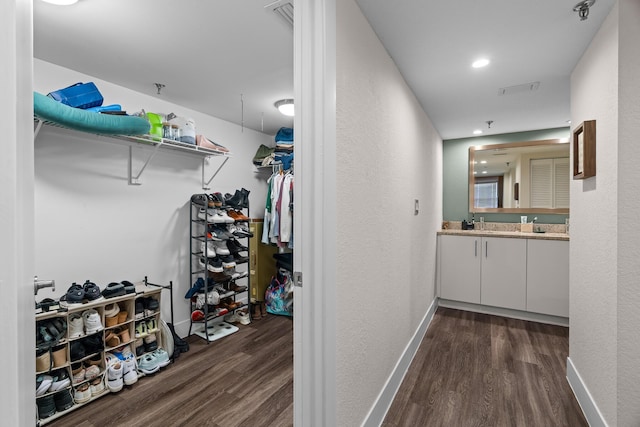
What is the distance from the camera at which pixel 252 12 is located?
156cm

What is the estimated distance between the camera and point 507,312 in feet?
11.4

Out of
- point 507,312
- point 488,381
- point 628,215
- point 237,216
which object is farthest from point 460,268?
point 237,216

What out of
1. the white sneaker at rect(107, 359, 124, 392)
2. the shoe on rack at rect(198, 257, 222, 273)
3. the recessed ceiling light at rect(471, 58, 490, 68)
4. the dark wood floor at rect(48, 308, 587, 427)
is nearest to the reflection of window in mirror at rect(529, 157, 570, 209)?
the dark wood floor at rect(48, 308, 587, 427)

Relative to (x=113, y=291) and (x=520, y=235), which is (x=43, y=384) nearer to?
(x=113, y=291)

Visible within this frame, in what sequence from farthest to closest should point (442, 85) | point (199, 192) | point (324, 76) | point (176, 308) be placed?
1. point (199, 192)
2. point (176, 308)
3. point (442, 85)
4. point (324, 76)

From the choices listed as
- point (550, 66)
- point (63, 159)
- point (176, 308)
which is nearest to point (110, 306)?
point (176, 308)

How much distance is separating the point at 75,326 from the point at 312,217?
1.92 metres

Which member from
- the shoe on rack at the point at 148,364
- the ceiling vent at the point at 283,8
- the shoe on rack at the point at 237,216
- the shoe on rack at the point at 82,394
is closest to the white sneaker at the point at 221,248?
the shoe on rack at the point at 237,216

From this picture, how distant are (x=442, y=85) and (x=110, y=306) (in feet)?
9.99

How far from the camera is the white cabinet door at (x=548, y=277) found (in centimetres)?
314

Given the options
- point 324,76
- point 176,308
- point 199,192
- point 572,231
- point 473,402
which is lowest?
point 473,402

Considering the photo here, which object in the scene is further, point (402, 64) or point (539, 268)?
point (539, 268)

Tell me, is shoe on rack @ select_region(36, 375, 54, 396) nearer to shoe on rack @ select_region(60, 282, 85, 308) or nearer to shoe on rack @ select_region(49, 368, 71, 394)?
shoe on rack @ select_region(49, 368, 71, 394)

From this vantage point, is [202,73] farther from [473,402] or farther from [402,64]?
[473,402]
